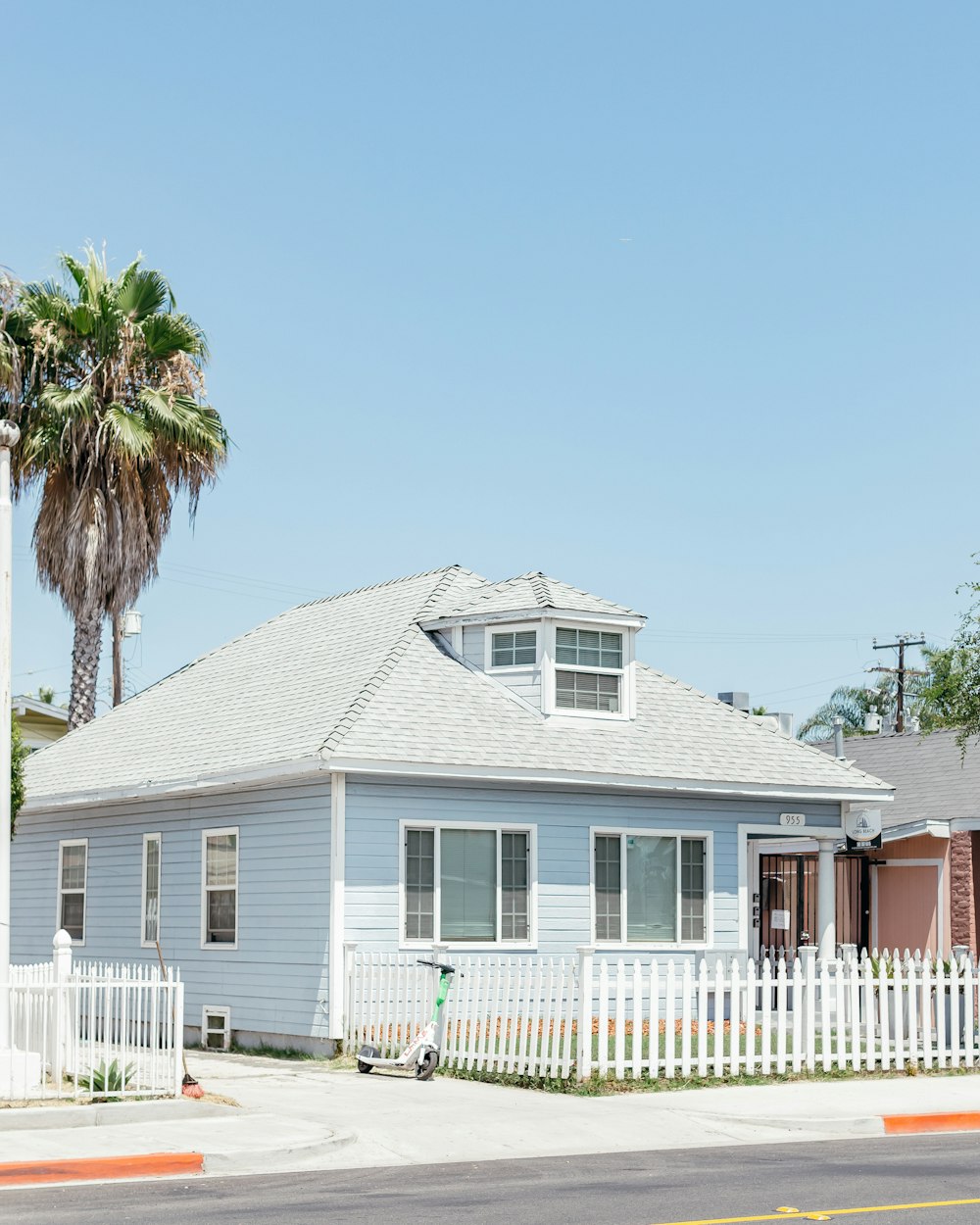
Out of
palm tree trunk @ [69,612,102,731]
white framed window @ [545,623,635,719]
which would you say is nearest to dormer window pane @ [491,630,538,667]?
white framed window @ [545,623,635,719]

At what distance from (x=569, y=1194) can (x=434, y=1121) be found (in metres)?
3.37

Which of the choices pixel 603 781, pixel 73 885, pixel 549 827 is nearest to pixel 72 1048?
pixel 549 827

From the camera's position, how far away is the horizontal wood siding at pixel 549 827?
67.6 ft

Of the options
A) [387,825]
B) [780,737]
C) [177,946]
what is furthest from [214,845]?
[780,737]

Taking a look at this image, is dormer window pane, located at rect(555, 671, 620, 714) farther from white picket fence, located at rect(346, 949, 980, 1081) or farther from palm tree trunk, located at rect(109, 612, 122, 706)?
palm tree trunk, located at rect(109, 612, 122, 706)

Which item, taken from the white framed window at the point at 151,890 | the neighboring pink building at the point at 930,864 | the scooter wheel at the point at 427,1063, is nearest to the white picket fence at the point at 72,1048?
the scooter wheel at the point at 427,1063

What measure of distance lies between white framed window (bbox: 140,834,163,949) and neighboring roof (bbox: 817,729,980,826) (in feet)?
41.6

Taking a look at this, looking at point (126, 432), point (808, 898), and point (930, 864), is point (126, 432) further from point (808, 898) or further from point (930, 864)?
point (930, 864)

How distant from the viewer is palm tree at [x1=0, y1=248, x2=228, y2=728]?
3095cm

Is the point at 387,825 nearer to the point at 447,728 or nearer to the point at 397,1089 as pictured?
the point at 447,728

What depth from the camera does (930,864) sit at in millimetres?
30016

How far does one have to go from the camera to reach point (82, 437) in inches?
1217

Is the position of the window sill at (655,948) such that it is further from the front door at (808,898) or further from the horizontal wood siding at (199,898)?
the front door at (808,898)

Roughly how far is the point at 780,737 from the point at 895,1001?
24.7 ft
